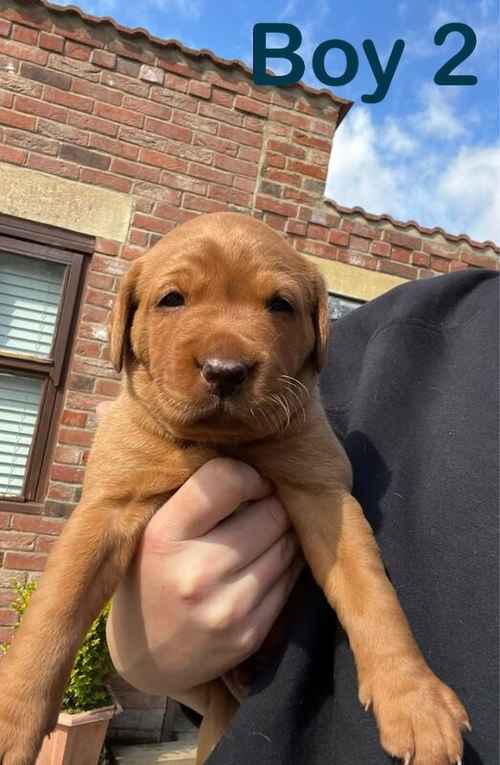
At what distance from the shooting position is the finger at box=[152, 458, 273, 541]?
1.44 metres

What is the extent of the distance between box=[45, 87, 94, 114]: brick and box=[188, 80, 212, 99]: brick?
77 centimetres

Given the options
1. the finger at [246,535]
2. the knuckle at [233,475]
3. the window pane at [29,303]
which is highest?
the window pane at [29,303]

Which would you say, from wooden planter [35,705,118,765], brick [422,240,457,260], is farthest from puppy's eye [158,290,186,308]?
brick [422,240,457,260]

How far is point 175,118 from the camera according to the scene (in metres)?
4.87

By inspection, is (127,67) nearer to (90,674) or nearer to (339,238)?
(339,238)

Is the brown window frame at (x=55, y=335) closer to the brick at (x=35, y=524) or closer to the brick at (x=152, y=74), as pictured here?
the brick at (x=35, y=524)

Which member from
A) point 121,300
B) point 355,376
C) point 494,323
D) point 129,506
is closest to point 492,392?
point 494,323

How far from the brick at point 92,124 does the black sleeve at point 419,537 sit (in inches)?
142

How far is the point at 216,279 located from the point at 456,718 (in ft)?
3.43

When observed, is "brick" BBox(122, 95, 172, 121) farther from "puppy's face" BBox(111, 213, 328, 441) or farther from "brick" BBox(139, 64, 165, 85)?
"puppy's face" BBox(111, 213, 328, 441)

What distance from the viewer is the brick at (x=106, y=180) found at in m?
4.65

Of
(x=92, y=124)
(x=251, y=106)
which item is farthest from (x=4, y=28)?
(x=251, y=106)

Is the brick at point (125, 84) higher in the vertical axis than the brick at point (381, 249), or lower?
higher

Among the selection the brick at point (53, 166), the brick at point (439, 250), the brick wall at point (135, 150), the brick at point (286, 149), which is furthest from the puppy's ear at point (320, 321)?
the brick at point (439, 250)
